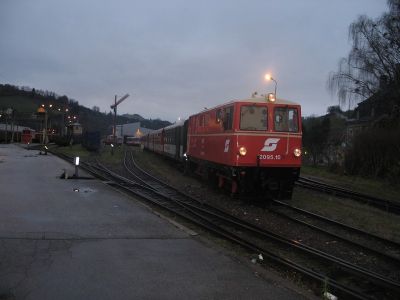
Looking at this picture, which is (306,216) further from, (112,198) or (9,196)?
(9,196)

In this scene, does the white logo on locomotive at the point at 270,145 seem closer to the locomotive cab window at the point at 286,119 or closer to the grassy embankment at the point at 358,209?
the locomotive cab window at the point at 286,119

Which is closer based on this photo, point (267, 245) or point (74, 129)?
point (267, 245)

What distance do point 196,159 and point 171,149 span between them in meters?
10.6

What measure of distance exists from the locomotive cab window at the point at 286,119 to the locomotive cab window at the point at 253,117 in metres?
0.36

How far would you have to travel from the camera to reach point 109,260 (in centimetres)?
734

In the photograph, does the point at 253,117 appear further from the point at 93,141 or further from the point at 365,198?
the point at 93,141

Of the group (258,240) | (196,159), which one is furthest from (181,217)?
(196,159)

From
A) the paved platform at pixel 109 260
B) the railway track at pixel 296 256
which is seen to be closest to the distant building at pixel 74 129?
the railway track at pixel 296 256

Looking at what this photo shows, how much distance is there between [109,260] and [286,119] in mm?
9283

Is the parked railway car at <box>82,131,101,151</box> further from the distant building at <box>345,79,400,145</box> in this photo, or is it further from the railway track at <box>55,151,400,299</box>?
the railway track at <box>55,151,400,299</box>

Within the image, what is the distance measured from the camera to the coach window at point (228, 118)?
15375 millimetres

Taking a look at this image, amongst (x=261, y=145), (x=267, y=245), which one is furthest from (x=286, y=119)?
(x=267, y=245)

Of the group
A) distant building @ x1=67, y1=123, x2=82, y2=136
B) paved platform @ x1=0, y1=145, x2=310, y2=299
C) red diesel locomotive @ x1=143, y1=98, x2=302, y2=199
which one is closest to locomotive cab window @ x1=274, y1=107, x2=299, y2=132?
red diesel locomotive @ x1=143, y1=98, x2=302, y2=199

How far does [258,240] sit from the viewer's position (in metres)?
10.1
